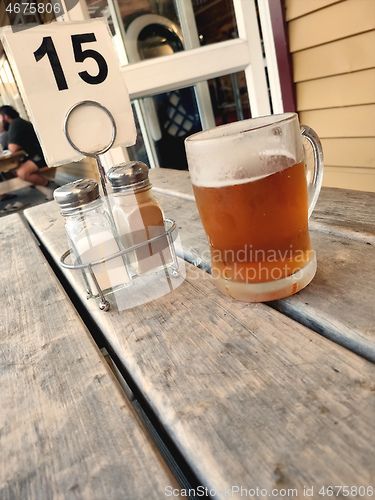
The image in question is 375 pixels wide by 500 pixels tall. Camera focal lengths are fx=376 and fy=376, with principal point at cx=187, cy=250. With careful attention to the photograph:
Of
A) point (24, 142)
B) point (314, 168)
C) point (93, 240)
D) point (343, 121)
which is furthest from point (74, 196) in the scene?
point (24, 142)

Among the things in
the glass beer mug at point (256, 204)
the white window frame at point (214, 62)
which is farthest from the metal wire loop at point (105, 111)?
the white window frame at point (214, 62)

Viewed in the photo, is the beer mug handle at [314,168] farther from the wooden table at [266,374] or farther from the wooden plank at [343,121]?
the wooden plank at [343,121]

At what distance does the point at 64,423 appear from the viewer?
1.02 feet

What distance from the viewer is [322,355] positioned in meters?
0.32

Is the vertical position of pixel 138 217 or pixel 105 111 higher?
pixel 105 111

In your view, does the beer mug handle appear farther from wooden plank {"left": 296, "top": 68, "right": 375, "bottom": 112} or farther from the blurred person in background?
the blurred person in background

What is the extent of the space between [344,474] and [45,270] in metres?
0.59

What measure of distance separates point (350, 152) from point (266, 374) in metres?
1.69

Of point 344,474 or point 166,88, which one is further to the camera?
point 166,88

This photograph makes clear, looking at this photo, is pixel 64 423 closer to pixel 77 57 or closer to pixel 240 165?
pixel 240 165

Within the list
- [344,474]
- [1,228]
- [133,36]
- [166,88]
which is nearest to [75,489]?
[344,474]

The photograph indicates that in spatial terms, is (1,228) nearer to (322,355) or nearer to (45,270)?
(45,270)

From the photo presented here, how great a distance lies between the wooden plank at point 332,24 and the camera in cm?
144

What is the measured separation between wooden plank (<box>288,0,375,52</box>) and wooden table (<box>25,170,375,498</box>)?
1327mm
